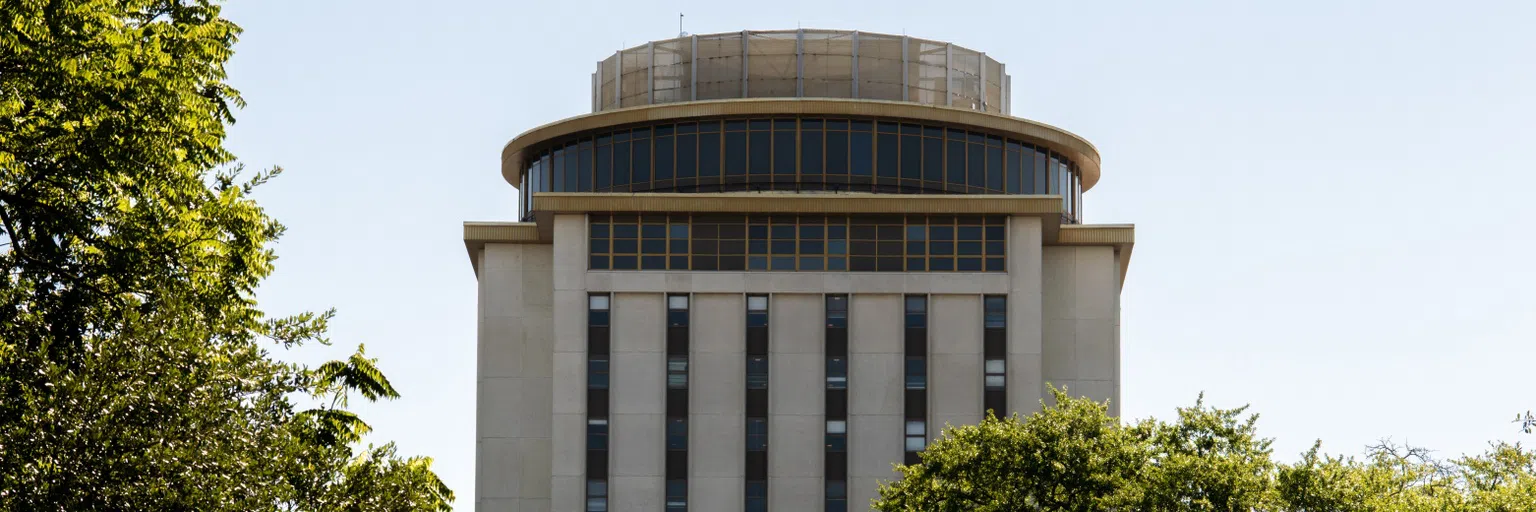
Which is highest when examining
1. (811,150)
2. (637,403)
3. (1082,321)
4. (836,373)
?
(811,150)

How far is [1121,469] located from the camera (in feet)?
207

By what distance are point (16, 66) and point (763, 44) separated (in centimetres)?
6634

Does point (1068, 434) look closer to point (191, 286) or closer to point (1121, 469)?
point (1121, 469)

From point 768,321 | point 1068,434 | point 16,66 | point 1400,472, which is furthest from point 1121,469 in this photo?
point 16,66

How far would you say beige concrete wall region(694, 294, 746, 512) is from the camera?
8769cm

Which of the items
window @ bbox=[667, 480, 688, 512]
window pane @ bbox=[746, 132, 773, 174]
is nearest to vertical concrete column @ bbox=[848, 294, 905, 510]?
window @ bbox=[667, 480, 688, 512]

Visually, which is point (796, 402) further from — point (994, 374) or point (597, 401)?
point (994, 374)

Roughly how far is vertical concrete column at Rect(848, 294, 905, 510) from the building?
86mm

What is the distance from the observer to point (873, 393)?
89.1 metres

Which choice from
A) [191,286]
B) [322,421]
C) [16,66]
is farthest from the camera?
[322,421]

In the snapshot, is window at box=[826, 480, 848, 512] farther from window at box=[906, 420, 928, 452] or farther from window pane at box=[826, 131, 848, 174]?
window pane at box=[826, 131, 848, 174]

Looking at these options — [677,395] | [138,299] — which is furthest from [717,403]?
[138,299]

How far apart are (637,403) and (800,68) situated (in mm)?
17377

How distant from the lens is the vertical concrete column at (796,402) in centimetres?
8812
